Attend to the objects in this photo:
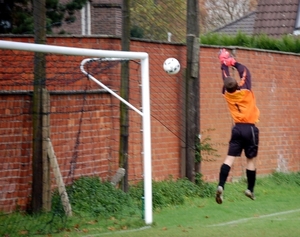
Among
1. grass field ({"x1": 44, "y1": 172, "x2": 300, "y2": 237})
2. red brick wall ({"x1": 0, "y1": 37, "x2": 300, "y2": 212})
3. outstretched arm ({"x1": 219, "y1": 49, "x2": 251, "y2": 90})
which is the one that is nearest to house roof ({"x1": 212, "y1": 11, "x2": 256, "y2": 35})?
red brick wall ({"x1": 0, "y1": 37, "x2": 300, "y2": 212})

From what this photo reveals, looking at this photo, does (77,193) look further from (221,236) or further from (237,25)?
(237,25)

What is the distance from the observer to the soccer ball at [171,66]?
40.3 feet

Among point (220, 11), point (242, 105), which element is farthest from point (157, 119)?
point (220, 11)

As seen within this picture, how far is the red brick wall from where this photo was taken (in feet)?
34.2

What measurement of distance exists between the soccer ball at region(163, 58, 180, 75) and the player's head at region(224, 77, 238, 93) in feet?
6.77

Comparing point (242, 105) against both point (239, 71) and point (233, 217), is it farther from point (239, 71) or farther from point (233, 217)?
point (233, 217)

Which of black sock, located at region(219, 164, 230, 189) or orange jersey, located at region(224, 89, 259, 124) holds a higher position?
orange jersey, located at region(224, 89, 259, 124)

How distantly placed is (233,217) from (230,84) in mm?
2668

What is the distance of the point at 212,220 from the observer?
37.2ft

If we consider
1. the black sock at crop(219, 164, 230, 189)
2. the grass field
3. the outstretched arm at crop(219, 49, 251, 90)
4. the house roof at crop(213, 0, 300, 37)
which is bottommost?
the grass field

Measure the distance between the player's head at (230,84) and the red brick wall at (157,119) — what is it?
2391 millimetres

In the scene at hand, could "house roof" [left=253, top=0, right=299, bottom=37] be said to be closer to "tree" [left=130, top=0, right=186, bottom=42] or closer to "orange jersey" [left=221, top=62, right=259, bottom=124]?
"tree" [left=130, top=0, right=186, bottom=42]

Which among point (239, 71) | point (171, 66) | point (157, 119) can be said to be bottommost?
point (157, 119)

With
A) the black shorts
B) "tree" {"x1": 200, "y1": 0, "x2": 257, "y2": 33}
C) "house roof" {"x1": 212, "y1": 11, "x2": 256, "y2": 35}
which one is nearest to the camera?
the black shorts
